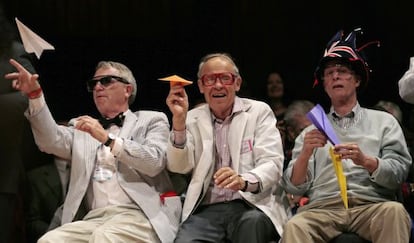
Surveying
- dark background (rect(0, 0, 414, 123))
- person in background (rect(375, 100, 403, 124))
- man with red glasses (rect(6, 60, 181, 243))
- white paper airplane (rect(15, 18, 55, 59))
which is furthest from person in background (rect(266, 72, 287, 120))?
white paper airplane (rect(15, 18, 55, 59))

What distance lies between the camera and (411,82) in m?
3.18

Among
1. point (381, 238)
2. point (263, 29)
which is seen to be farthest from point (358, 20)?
point (381, 238)

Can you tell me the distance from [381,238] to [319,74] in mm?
920

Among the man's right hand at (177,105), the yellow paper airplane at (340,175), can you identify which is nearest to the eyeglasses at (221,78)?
the man's right hand at (177,105)

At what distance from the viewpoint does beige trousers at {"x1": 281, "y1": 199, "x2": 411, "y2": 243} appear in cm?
281

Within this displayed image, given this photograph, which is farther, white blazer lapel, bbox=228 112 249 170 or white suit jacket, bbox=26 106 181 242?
white blazer lapel, bbox=228 112 249 170

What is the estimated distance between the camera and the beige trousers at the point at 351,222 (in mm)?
2814

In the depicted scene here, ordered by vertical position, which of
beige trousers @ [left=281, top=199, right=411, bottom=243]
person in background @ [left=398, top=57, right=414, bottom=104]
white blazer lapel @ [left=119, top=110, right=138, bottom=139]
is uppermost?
person in background @ [left=398, top=57, right=414, bottom=104]

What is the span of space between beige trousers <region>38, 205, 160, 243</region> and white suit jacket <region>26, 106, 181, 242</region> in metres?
0.05

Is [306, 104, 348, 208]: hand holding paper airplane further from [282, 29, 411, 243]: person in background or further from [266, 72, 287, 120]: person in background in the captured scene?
[266, 72, 287, 120]: person in background

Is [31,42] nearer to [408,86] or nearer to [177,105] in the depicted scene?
[177,105]

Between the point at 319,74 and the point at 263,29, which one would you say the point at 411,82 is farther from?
the point at 263,29

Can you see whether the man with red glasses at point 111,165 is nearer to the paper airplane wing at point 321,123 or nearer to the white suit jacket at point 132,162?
→ the white suit jacket at point 132,162

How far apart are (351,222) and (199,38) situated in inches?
97.6
